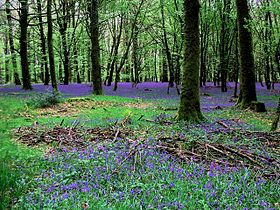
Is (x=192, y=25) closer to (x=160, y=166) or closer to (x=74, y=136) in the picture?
(x=74, y=136)

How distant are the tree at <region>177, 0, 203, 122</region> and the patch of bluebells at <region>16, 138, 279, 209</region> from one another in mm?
5209

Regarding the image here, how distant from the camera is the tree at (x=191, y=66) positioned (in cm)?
1126

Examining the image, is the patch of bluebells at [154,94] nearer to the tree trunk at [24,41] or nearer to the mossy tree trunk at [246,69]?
the tree trunk at [24,41]

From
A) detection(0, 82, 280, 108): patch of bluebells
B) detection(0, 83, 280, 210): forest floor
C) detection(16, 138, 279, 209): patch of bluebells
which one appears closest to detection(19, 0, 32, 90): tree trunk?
detection(0, 82, 280, 108): patch of bluebells

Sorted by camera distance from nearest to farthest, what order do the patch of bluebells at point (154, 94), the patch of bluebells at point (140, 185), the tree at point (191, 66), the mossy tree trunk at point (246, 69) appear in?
the patch of bluebells at point (140, 185)
the tree at point (191, 66)
the mossy tree trunk at point (246, 69)
the patch of bluebells at point (154, 94)

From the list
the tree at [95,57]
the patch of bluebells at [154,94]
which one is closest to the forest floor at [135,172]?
the patch of bluebells at [154,94]

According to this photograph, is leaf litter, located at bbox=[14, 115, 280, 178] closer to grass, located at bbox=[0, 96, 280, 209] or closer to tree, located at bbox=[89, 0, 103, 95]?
grass, located at bbox=[0, 96, 280, 209]

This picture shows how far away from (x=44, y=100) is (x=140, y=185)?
43.6ft

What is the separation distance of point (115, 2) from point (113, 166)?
27.8 meters

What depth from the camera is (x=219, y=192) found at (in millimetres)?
4422

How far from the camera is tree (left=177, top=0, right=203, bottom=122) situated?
36.9ft

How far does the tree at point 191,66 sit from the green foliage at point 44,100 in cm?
827

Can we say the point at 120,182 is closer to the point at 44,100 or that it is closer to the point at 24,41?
the point at 44,100

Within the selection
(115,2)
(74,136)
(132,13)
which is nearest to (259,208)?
(74,136)
